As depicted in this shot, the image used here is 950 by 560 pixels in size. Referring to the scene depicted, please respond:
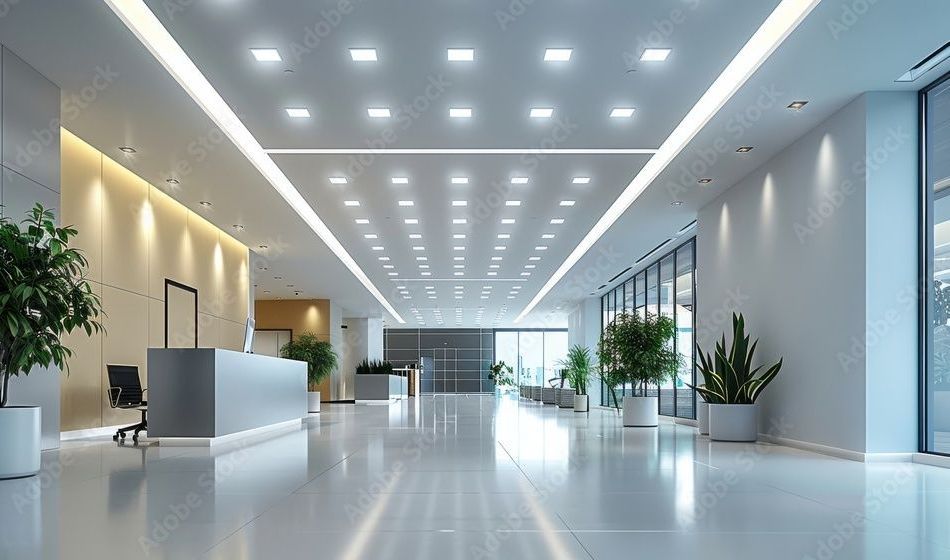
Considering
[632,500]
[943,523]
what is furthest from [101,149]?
[943,523]

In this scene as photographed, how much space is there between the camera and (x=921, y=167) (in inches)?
348

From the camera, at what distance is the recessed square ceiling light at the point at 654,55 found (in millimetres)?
7914

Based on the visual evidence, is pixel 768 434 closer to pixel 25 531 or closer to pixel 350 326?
pixel 25 531

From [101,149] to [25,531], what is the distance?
819 cm

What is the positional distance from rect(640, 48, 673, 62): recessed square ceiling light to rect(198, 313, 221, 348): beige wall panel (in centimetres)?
1167

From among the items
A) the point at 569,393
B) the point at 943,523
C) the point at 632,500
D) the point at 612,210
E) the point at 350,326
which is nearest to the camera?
the point at 943,523

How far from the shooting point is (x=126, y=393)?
1196 centimetres

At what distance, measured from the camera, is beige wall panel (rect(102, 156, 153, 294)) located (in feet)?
41.6

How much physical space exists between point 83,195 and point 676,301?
44.9 feet

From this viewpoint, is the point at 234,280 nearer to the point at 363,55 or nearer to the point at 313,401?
the point at 313,401

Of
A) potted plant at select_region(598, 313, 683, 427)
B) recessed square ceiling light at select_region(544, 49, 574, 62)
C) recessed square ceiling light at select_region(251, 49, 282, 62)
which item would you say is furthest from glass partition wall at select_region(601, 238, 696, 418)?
recessed square ceiling light at select_region(251, 49, 282, 62)

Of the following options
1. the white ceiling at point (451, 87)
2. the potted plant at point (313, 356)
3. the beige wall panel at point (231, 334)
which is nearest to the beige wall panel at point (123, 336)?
the white ceiling at point (451, 87)

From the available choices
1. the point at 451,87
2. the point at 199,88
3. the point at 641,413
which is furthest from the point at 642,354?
the point at 199,88

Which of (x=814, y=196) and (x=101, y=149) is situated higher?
(x=101, y=149)
